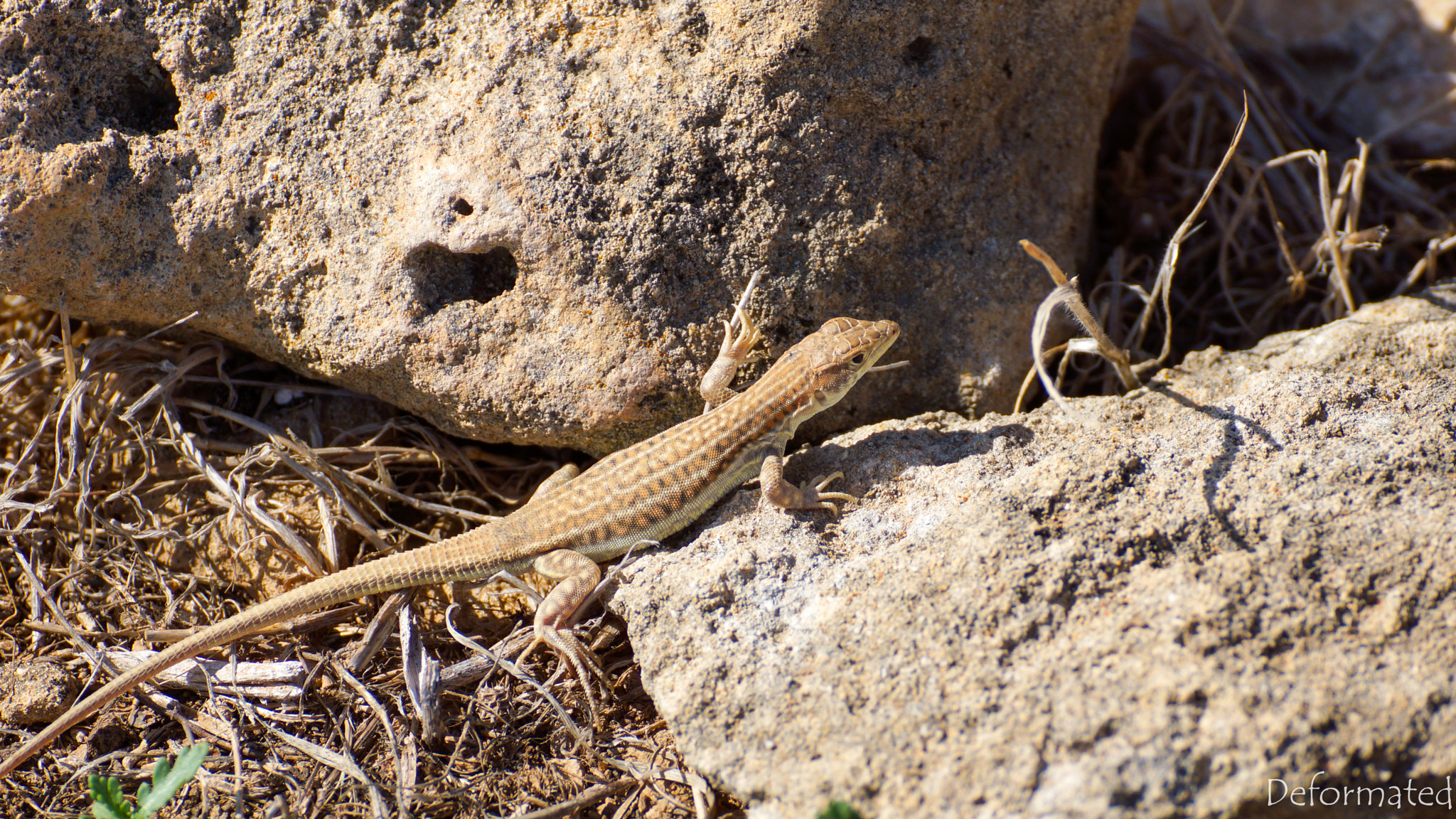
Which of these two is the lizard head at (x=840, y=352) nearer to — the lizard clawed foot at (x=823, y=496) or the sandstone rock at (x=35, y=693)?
the lizard clawed foot at (x=823, y=496)

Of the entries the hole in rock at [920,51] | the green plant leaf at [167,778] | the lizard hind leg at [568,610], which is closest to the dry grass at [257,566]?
the lizard hind leg at [568,610]

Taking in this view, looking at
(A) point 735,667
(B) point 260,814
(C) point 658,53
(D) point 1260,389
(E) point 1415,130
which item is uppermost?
(C) point 658,53

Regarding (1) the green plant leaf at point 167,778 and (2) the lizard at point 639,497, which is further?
(2) the lizard at point 639,497

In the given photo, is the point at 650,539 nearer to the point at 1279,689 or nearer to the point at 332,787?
the point at 332,787

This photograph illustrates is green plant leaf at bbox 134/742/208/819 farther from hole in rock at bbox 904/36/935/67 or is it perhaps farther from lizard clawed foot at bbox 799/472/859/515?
hole in rock at bbox 904/36/935/67

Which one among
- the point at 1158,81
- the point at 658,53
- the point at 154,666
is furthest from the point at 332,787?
the point at 1158,81

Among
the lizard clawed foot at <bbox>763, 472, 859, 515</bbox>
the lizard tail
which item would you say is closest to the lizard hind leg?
the lizard tail
